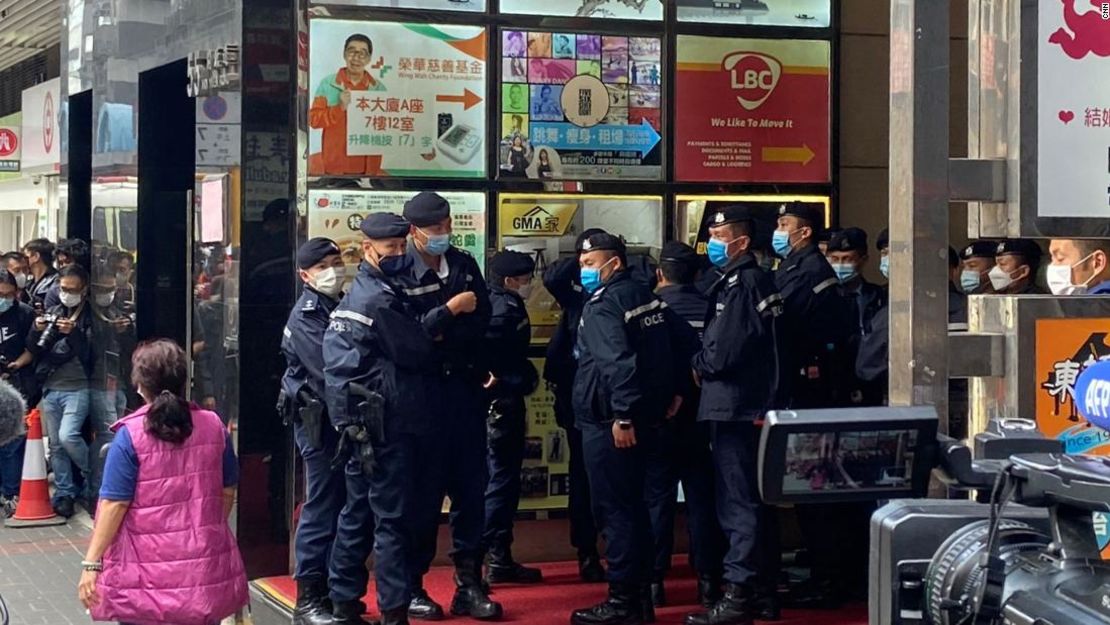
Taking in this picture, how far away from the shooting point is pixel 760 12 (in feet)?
31.2

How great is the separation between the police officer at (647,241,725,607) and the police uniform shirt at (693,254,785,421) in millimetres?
410

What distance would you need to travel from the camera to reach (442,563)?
9102 millimetres

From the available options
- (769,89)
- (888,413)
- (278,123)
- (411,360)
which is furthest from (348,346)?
(888,413)

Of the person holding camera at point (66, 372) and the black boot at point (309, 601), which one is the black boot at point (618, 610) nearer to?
the black boot at point (309, 601)

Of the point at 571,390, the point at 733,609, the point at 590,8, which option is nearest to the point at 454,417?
the point at 571,390

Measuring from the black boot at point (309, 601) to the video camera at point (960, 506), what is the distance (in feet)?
16.5

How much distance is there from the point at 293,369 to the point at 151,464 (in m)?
2.01

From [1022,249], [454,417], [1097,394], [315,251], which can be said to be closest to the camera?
[1097,394]

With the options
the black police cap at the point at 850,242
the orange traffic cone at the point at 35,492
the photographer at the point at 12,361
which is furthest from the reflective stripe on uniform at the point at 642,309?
the photographer at the point at 12,361

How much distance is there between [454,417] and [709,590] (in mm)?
1637

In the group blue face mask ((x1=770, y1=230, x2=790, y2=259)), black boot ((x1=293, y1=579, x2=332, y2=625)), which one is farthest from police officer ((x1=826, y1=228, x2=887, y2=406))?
black boot ((x1=293, y1=579, x2=332, y2=625))

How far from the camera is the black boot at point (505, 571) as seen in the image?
28.9 feet

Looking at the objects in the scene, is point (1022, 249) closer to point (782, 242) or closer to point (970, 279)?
point (970, 279)

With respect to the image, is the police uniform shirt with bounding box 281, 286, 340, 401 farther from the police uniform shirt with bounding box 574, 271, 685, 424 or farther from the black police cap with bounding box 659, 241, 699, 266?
the black police cap with bounding box 659, 241, 699, 266
